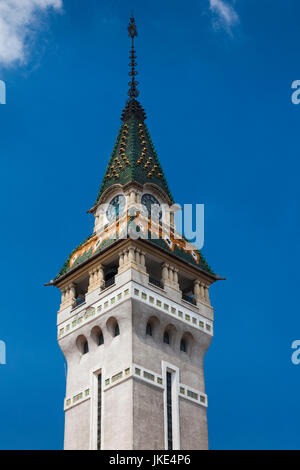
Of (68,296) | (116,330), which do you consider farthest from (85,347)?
(68,296)

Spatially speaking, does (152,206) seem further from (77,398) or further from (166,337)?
(77,398)

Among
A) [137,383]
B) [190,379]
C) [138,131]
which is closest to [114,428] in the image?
[137,383]

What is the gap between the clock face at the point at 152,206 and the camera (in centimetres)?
6278

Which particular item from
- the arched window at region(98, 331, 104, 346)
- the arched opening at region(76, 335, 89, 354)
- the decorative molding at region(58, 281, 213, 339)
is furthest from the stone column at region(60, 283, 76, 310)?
the arched window at region(98, 331, 104, 346)

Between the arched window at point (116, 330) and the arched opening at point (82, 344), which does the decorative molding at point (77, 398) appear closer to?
the arched opening at point (82, 344)

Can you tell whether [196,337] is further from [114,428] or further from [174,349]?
[114,428]

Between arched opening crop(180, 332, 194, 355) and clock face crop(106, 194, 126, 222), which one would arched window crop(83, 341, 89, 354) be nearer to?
arched opening crop(180, 332, 194, 355)

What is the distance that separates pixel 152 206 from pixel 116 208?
8.25 ft

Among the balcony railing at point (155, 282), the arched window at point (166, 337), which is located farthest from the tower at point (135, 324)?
the balcony railing at point (155, 282)

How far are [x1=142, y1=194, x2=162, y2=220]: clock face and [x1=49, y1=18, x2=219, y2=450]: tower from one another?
9cm

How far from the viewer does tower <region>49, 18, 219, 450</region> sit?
53.4 metres

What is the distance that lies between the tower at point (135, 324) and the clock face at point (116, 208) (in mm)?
101

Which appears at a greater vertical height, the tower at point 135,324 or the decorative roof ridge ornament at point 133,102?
the decorative roof ridge ornament at point 133,102

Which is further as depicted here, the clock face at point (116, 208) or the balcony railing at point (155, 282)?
the clock face at point (116, 208)
